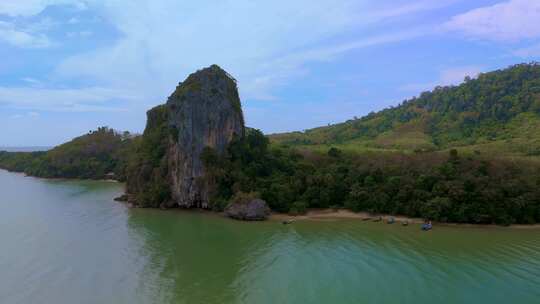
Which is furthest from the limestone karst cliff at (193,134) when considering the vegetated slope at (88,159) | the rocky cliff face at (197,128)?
the vegetated slope at (88,159)

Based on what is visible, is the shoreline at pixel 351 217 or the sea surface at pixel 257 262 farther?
the shoreline at pixel 351 217

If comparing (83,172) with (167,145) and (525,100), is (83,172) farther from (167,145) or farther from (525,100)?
(525,100)

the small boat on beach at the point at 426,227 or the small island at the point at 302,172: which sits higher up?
the small island at the point at 302,172

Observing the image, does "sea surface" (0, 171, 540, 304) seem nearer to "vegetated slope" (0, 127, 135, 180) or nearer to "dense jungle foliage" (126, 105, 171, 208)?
"dense jungle foliage" (126, 105, 171, 208)

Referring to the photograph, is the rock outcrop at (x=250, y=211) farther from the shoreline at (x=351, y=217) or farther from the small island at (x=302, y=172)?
the shoreline at (x=351, y=217)

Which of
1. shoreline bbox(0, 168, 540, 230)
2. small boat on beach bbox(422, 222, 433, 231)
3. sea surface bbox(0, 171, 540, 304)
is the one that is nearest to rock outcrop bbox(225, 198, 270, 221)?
shoreline bbox(0, 168, 540, 230)

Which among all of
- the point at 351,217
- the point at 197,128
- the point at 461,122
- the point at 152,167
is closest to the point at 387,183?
the point at 351,217

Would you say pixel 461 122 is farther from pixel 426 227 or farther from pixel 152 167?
pixel 152 167
